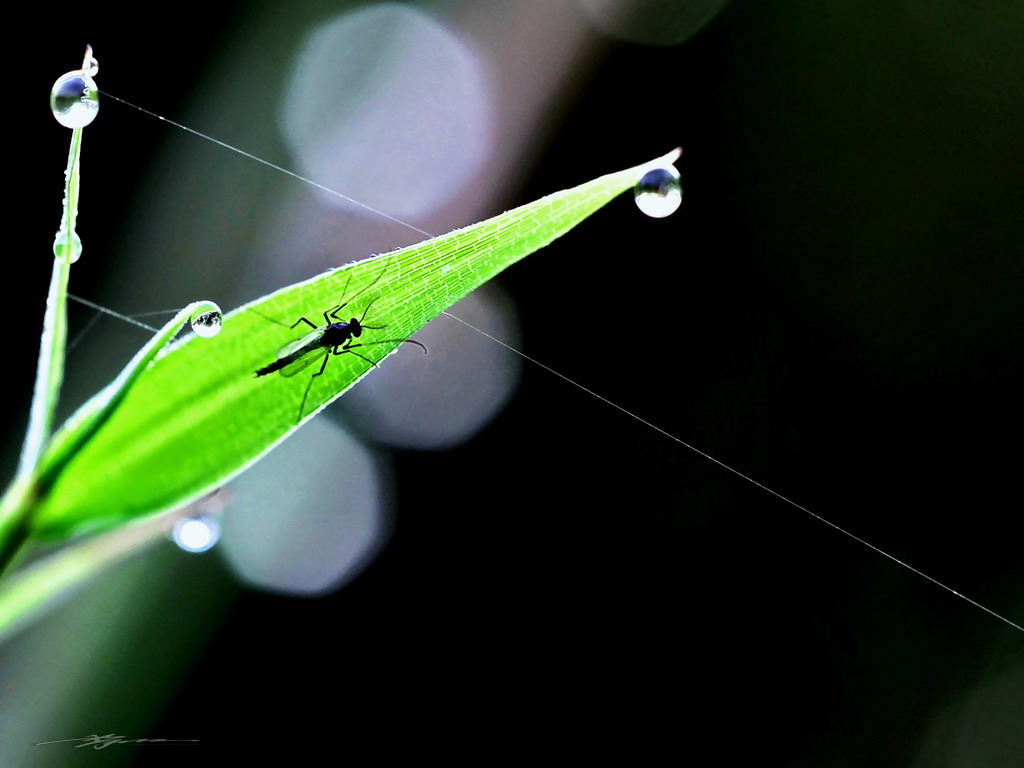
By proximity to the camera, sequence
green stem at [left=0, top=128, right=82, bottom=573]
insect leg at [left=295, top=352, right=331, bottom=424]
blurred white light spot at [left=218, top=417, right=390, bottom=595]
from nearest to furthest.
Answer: green stem at [left=0, top=128, right=82, bottom=573]
insect leg at [left=295, top=352, right=331, bottom=424]
blurred white light spot at [left=218, top=417, right=390, bottom=595]

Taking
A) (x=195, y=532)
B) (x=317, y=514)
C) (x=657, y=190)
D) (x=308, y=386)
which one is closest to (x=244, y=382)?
(x=308, y=386)

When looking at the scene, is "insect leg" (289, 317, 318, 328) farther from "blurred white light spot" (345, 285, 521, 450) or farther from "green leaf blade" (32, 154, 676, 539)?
"blurred white light spot" (345, 285, 521, 450)

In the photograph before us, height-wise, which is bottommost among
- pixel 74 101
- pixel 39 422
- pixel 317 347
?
pixel 39 422

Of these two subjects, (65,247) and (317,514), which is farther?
(317,514)

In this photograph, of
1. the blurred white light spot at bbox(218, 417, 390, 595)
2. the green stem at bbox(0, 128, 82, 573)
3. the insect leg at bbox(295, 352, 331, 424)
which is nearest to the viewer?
the green stem at bbox(0, 128, 82, 573)

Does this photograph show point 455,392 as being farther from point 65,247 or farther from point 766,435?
point 65,247

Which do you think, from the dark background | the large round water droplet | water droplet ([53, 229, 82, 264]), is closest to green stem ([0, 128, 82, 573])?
water droplet ([53, 229, 82, 264])

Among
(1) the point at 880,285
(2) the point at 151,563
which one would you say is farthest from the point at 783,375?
(2) the point at 151,563
